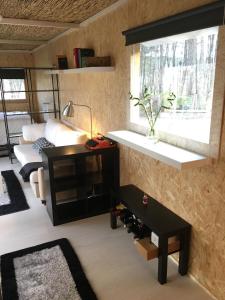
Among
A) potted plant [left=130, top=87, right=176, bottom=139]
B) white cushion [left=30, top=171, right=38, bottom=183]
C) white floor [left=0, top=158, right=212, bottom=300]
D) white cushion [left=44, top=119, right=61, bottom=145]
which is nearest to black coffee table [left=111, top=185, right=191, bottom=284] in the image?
white floor [left=0, top=158, right=212, bottom=300]

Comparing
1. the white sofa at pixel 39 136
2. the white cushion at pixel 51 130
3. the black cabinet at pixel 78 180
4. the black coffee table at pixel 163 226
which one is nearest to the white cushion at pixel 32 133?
the white sofa at pixel 39 136

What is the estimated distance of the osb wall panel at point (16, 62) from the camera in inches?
256

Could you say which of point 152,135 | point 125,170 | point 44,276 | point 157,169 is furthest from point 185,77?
point 44,276

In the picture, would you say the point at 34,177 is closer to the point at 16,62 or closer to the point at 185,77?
the point at 185,77

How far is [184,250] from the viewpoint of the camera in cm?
210

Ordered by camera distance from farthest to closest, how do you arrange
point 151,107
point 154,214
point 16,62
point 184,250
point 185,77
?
point 16,62, point 151,107, point 154,214, point 184,250, point 185,77

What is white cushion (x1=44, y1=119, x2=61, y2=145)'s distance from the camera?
427 cm

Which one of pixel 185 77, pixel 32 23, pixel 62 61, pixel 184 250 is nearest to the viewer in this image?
pixel 185 77

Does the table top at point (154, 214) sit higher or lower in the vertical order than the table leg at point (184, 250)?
higher

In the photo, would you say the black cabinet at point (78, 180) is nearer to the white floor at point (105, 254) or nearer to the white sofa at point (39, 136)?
the white floor at point (105, 254)

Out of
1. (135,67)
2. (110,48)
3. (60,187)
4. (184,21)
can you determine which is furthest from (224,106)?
(60,187)

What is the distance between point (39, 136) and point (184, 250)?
3.49m

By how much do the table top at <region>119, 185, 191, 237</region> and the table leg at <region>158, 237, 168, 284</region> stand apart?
0.06 m

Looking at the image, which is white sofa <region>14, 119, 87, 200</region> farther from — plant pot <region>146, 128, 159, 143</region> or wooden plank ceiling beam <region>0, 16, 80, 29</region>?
wooden plank ceiling beam <region>0, 16, 80, 29</region>
